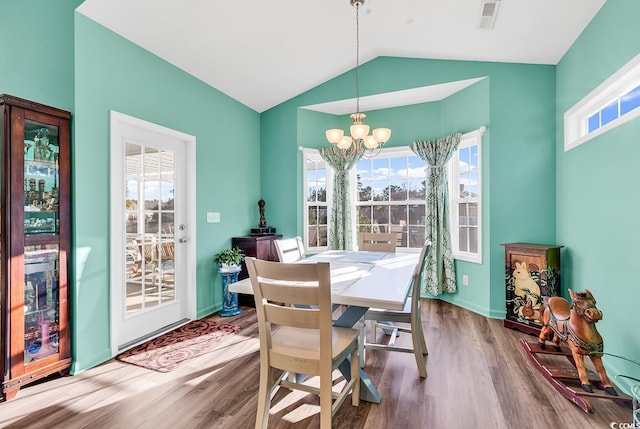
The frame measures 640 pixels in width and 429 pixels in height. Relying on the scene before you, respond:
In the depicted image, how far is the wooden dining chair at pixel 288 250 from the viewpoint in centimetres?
252

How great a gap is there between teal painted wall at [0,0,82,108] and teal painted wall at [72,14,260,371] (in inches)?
3.3

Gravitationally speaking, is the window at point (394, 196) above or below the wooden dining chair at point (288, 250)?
above

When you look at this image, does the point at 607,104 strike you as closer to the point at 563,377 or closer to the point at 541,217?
the point at 541,217

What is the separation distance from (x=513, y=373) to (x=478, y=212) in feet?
6.38

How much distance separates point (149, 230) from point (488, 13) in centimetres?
375

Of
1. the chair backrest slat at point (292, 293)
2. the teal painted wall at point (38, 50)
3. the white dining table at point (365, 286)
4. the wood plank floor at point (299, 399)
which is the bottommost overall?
the wood plank floor at point (299, 399)

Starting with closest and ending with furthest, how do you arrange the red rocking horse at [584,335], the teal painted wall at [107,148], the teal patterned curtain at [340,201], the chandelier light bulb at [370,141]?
the red rocking horse at [584,335]
the teal painted wall at [107,148]
the chandelier light bulb at [370,141]
the teal patterned curtain at [340,201]

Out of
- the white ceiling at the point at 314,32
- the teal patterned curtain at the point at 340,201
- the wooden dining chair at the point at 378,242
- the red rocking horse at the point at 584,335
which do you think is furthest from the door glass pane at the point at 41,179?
the red rocking horse at the point at 584,335

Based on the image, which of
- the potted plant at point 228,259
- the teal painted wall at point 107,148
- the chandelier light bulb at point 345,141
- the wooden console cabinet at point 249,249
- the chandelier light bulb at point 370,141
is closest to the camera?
the teal painted wall at point 107,148

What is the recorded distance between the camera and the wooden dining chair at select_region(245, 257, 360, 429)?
141 cm

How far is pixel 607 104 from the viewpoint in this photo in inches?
97.9

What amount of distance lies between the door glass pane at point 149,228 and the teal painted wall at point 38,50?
66 centimetres

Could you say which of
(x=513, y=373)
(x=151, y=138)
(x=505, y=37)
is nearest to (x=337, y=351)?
(x=513, y=373)

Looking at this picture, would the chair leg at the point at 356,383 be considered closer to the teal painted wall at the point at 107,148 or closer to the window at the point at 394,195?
the teal painted wall at the point at 107,148
